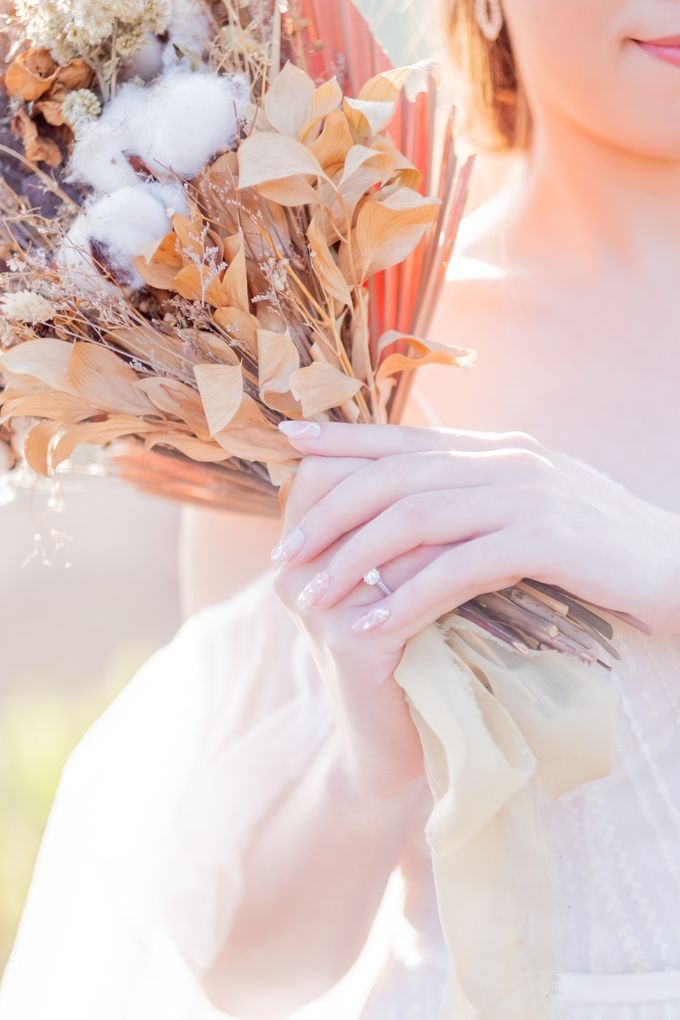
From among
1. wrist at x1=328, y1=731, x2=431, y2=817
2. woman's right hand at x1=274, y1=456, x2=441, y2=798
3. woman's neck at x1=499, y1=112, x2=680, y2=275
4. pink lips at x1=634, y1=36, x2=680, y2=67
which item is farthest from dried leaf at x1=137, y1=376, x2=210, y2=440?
woman's neck at x1=499, y1=112, x2=680, y2=275

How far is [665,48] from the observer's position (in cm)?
122

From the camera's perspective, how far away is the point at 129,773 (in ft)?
4.42

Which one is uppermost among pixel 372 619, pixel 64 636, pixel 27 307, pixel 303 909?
pixel 27 307

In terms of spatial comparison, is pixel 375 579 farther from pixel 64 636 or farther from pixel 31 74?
pixel 64 636

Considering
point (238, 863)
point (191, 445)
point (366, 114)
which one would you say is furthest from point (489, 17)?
point (238, 863)

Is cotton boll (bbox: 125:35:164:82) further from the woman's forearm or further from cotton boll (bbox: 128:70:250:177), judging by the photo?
the woman's forearm

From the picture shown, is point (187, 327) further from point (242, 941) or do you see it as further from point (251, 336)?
point (242, 941)

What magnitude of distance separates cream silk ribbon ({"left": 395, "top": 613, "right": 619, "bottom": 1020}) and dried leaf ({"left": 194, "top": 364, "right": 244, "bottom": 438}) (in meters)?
0.26

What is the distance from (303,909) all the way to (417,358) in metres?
0.65

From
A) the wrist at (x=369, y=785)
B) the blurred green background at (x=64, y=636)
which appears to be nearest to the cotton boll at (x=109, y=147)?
A: the wrist at (x=369, y=785)

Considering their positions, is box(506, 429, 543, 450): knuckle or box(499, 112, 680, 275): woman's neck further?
box(499, 112, 680, 275): woman's neck

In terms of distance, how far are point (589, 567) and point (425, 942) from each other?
0.57 metres

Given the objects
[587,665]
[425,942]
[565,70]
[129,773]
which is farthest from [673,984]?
[565,70]

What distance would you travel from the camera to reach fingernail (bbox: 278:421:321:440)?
92cm
